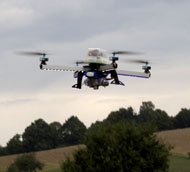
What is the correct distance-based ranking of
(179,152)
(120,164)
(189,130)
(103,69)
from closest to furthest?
(103,69) → (120,164) → (179,152) → (189,130)

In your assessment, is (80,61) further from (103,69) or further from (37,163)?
(37,163)

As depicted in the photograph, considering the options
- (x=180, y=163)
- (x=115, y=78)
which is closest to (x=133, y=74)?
(x=115, y=78)

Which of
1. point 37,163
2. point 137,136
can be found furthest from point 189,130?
point 137,136

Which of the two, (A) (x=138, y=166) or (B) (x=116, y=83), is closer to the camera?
(B) (x=116, y=83)

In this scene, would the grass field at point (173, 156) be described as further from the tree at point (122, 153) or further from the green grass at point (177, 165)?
the tree at point (122, 153)

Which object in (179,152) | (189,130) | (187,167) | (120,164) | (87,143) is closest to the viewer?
(120,164)

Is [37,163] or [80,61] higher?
[80,61]

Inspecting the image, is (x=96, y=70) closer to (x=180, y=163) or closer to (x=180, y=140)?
(x=180, y=163)
